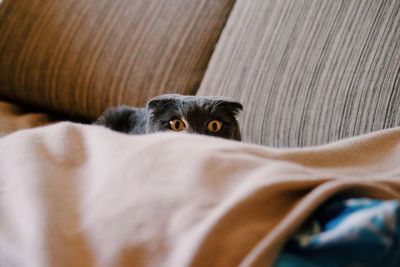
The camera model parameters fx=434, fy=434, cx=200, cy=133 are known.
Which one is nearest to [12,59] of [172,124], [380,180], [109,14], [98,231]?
[109,14]

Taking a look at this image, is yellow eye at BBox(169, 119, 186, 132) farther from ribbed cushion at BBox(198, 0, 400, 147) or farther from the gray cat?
ribbed cushion at BBox(198, 0, 400, 147)

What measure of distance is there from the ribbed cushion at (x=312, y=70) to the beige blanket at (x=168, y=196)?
0.31 metres

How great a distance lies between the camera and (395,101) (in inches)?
30.0

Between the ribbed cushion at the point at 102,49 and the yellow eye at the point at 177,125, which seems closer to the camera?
the yellow eye at the point at 177,125

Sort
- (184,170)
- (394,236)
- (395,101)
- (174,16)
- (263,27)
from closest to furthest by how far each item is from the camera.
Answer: (394,236), (184,170), (395,101), (263,27), (174,16)

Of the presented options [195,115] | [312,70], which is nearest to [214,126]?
[195,115]

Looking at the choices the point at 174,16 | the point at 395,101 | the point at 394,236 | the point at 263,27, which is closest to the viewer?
the point at 394,236

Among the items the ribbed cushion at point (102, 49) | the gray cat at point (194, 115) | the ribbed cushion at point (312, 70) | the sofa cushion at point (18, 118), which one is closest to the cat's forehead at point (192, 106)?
the gray cat at point (194, 115)

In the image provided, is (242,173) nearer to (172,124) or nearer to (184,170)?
(184,170)

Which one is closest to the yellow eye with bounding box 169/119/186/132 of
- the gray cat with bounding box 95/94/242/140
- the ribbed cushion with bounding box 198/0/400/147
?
the gray cat with bounding box 95/94/242/140

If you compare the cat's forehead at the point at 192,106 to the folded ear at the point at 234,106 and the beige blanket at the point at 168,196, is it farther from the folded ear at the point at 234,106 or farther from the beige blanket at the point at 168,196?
the beige blanket at the point at 168,196

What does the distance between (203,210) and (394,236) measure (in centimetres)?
16

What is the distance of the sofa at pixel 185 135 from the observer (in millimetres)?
390

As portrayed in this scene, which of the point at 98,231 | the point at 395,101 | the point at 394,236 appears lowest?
the point at 98,231
